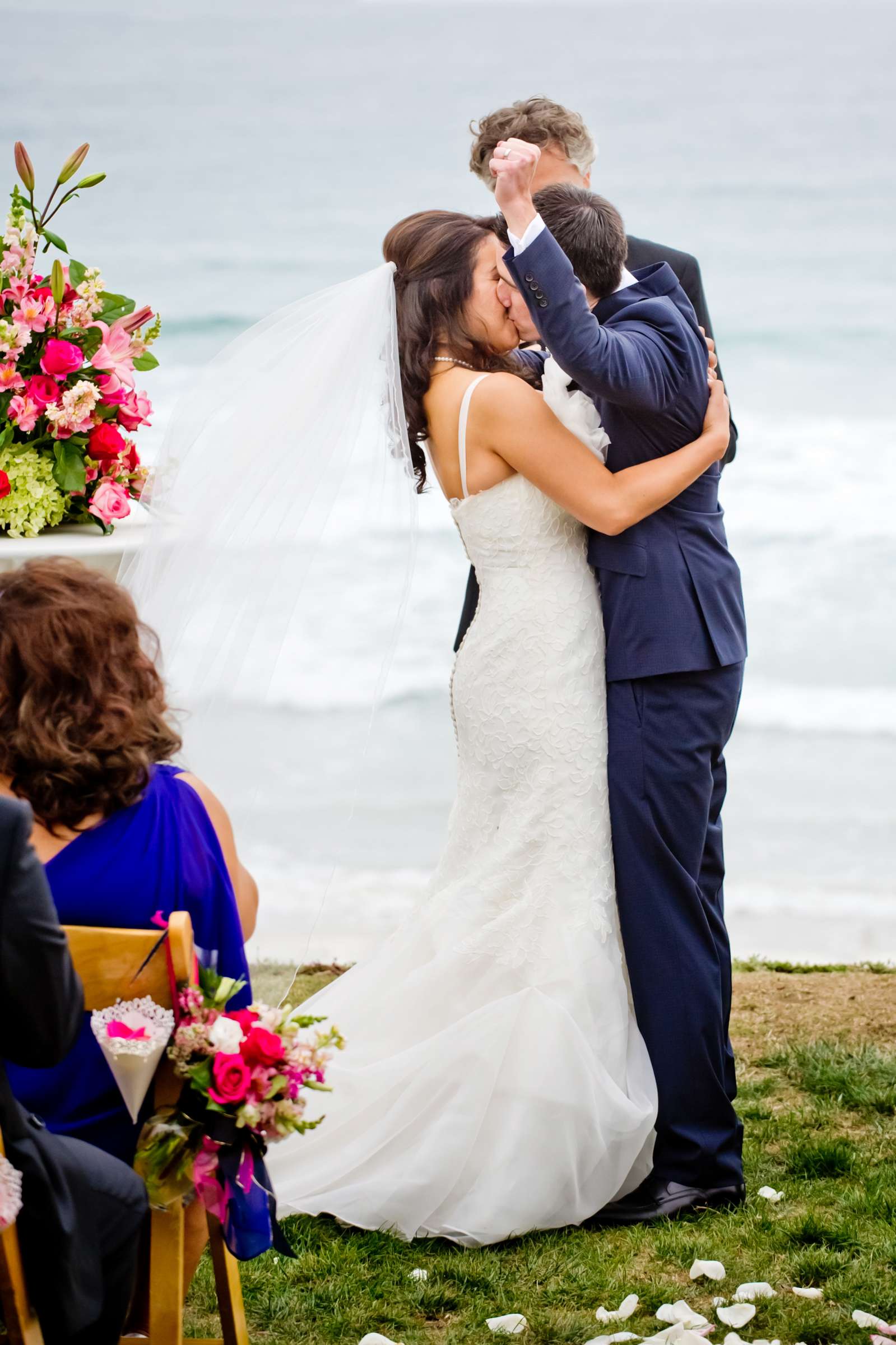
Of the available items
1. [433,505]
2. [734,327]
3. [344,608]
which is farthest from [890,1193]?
[734,327]

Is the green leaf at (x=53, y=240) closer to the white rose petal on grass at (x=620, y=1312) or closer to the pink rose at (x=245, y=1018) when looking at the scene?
the pink rose at (x=245, y=1018)

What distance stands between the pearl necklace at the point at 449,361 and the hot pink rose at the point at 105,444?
2.33ft

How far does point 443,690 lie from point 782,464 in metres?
7.21

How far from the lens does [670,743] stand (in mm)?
3123

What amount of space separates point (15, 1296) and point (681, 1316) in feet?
4.52

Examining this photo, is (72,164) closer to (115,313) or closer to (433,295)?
(115,313)

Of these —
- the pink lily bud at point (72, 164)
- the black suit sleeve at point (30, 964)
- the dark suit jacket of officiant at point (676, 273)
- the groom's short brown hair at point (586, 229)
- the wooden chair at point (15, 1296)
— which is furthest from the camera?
the dark suit jacket of officiant at point (676, 273)

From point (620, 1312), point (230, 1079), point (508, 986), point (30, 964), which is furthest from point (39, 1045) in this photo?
point (508, 986)

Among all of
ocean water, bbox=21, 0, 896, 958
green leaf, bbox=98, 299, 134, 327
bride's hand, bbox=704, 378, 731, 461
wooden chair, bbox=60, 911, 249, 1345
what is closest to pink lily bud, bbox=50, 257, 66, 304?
green leaf, bbox=98, 299, 134, 327

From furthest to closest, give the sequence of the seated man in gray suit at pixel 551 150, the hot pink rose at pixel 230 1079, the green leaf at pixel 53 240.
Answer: the seated man in gray suit at pixel 551 150, the green leaf at pixel 53 240, the hot pink rose at pixel 230 1079

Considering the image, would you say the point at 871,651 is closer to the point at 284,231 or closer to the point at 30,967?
the point at 284,231

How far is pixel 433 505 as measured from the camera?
53.3 feet

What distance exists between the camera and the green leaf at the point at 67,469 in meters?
3.14

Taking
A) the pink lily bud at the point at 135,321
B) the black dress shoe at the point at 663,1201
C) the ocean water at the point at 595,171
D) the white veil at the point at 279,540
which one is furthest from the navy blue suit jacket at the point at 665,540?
the ocean water at the point at 595,171
